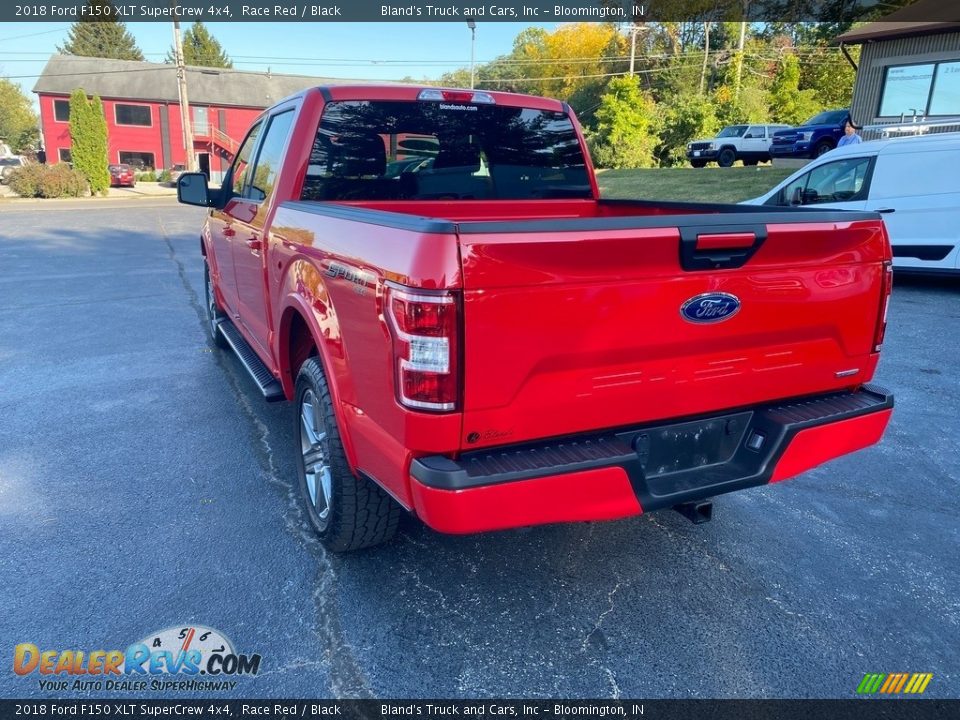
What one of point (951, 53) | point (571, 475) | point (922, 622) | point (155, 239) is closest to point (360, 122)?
point (571, 475)

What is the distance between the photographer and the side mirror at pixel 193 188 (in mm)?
5090

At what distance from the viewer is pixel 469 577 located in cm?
314

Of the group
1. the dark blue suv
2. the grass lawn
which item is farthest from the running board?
the dark blue suv

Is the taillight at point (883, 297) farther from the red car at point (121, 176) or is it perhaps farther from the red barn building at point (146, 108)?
the red barn building at point (146, 108)

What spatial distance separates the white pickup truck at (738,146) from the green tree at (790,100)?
10.0 meters

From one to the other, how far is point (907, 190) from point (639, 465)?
28.6ft

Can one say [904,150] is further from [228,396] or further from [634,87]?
[634,87]

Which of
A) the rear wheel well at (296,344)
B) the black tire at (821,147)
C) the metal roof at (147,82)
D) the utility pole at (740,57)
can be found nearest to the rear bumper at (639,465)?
the rear wheel well at (296,344)

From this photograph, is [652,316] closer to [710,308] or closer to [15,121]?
[710,308]

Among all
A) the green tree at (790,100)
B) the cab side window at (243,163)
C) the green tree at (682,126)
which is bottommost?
the cab side window at (243,163)

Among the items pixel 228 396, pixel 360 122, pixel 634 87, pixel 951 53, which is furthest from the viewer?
pixel 634 87

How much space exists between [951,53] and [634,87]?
17.5 meters

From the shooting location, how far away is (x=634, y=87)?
115 ft

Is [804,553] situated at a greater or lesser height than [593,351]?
lesser
